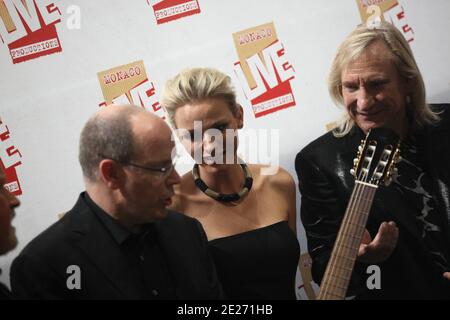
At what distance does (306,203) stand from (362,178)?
37 cm

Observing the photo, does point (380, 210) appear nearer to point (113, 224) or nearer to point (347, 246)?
point (347, 246)

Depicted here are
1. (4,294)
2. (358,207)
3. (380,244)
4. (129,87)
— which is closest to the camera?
(4,294)

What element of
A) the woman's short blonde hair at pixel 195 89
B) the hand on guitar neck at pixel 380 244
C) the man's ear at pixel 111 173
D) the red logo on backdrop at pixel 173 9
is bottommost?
the hand on guitar neck at pixel 380 244

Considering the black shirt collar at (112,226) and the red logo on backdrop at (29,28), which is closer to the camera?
the black shirt collar at (112,226)

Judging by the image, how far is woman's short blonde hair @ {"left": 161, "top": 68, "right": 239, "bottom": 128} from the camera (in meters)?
2.13

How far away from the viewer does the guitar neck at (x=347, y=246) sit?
1.97m

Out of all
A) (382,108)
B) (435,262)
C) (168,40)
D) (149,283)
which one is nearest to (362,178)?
(382,108)

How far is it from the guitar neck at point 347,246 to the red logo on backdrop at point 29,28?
1.48 metres

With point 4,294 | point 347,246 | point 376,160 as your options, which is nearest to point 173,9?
point 376,160

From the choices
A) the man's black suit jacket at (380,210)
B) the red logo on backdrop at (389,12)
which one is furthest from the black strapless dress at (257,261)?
the red logo on backdrop at (389,12)

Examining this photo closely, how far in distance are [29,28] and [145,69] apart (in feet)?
1.83

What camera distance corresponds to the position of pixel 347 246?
201cm

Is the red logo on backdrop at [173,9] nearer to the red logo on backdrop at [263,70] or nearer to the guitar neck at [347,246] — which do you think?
the red logo on backdrop at [263,70]
